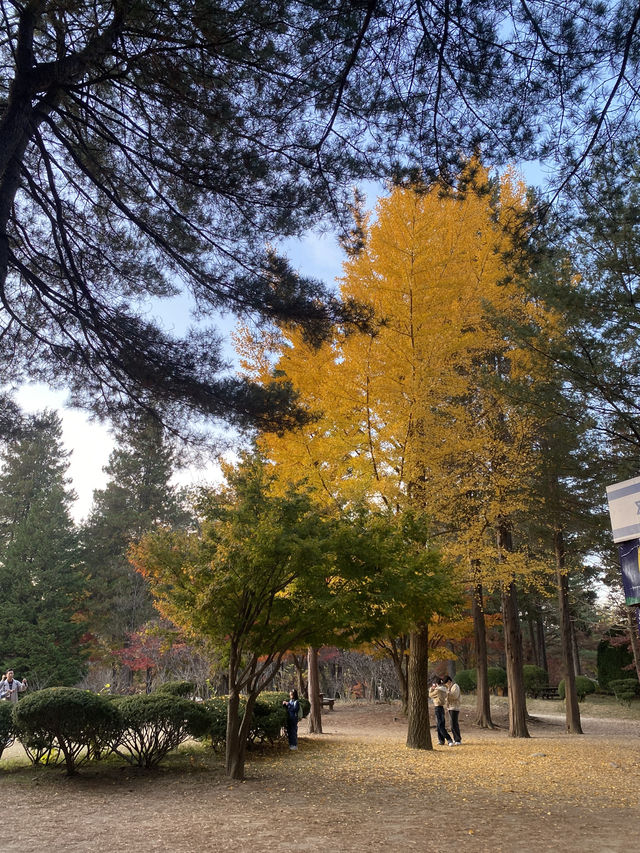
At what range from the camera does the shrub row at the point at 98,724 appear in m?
8.02

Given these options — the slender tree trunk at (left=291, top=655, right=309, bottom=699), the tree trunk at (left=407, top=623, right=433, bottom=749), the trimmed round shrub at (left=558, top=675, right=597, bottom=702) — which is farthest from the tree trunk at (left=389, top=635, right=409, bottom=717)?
the trimmed round shrub at (left=558, top=675, right=597, bottom=702)

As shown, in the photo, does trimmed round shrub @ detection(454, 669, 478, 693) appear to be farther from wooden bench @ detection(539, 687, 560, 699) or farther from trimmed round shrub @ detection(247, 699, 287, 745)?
trimmed round shrub @ detection(247, 699, 287, 745)

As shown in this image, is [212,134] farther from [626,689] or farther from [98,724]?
[626,689]

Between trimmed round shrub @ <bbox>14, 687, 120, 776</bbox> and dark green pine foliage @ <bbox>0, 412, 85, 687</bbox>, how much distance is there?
609 inches

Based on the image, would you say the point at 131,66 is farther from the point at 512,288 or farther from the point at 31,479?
the point at 31,479

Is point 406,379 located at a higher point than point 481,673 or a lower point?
higher

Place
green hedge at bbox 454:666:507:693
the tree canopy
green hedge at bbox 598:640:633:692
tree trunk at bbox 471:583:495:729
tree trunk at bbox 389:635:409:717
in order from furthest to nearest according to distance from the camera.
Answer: green hedge at bbox 598:640:633:692 → green hedge at bbox 454:666:507:693 → tree trunk at bbox 471:583:495:729 → tree trunk at bbox 389:635:409:717 → the tree canopy

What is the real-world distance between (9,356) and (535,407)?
7919mm

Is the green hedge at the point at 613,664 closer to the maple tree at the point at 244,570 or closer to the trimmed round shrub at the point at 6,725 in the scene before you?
the maple tree at the point at 244,570

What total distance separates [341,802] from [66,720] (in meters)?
3.91

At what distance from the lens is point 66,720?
8047 millimetres

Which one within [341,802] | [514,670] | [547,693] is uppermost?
[514,670]

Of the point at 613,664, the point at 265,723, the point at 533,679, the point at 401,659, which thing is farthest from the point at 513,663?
the point at 613,664

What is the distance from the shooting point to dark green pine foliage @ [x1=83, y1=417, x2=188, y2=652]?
91.4 ft
